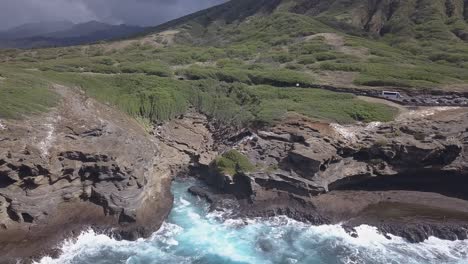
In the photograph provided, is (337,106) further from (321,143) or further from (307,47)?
(307,47)

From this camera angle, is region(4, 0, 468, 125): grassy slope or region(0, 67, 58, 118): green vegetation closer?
region(0, 67, 58, 118): green vegetation

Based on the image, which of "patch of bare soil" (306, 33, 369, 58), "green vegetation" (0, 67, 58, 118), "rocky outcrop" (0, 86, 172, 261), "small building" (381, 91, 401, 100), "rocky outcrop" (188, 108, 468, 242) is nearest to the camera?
"rocky outcrop" (0, 86, 172, 261)

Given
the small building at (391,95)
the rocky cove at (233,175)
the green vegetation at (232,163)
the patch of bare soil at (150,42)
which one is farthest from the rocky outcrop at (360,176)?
the patch of bare soil at (150,42)

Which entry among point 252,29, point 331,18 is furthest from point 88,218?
point 331,18

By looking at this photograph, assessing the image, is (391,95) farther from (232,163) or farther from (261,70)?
(232,163)

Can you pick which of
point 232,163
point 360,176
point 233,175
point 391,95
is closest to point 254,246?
point 233,175

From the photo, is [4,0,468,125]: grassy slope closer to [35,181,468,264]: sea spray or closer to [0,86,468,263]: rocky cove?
[0,86,468,263]: rocky cove

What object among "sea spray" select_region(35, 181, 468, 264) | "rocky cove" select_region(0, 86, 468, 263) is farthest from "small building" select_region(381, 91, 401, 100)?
"sea spray" select_region(35, 181, 468, 264)
